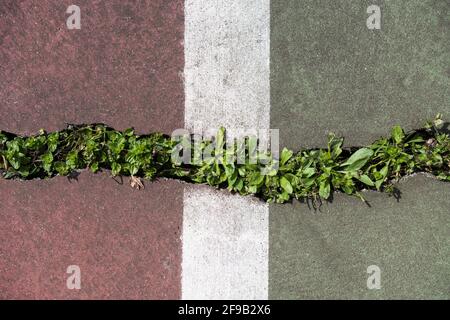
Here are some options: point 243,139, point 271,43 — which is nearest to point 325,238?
point 243,139

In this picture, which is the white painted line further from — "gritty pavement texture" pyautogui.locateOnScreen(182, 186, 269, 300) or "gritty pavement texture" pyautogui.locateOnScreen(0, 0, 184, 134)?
"gritty pavement texture" pyautogui.locateOnScreen(0, 0, 184, 134)

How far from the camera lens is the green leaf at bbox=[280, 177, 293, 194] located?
280 centimetres

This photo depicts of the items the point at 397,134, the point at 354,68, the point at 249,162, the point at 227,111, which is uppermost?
the point at 354,68

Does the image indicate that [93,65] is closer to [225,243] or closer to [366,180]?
[225,243]

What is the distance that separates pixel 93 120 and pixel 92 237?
729 mm

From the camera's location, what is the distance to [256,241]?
114 inches

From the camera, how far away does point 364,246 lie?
287cm

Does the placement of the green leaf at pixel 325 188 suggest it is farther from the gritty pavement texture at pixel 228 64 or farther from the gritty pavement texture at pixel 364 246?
the gritty pavement texture at pixel 228 64

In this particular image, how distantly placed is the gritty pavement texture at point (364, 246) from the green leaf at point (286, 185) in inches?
5.2

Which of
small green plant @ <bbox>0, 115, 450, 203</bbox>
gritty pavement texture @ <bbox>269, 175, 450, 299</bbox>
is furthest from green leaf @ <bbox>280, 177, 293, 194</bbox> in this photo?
gritty pavement texture @ <bbox>269, 175, 450, 299</bbox>

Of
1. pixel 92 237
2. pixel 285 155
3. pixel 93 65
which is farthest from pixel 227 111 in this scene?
pixel 92 237

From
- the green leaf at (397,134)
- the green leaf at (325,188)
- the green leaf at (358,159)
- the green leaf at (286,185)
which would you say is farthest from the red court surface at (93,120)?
the green leaf at (397,134)
